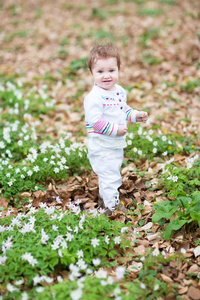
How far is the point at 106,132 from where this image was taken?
11.2ft

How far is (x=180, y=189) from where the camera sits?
362cm

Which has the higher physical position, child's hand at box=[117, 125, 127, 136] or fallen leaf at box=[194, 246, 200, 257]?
child's hand at box=[117, 125, 127, 136]

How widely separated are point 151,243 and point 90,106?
5.58 feet

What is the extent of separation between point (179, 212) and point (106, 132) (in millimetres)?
1209

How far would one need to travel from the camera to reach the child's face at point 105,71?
3367 mm

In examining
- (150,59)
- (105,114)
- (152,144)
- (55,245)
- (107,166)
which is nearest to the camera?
(55,245)

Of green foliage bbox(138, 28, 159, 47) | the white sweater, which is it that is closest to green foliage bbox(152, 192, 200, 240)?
the white sweater

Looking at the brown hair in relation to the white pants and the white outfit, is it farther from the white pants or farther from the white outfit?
the white pants

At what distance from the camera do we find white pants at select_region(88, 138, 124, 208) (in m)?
3.65

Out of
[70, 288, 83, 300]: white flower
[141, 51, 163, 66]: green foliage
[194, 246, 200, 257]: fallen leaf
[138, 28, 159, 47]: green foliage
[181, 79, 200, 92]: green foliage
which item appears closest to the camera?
[70, 288, 83, 300]: white flower

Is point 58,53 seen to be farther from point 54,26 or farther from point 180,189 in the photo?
point 180,189

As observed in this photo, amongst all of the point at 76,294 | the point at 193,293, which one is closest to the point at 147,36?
the point at 193,293

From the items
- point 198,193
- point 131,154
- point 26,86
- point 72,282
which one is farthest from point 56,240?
point 26,86

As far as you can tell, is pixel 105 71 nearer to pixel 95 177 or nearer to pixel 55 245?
pixel 95 177
